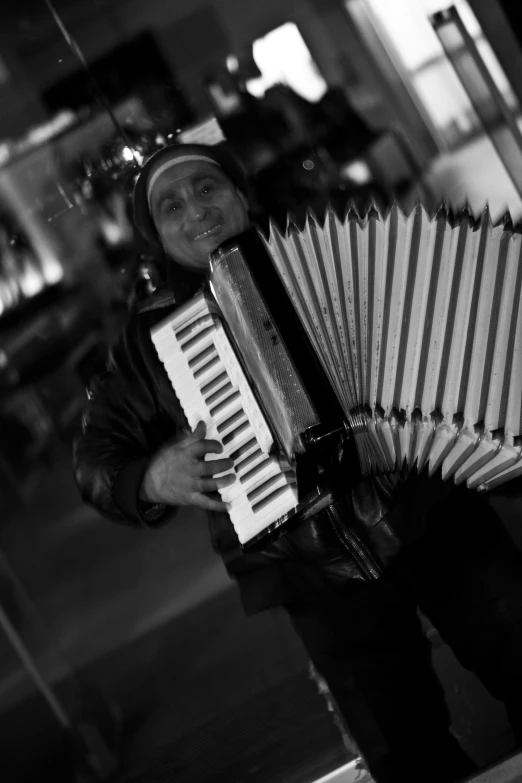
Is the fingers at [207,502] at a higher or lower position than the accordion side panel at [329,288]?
lower

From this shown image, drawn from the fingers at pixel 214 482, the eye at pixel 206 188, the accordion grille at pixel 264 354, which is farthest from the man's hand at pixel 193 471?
the eye at pixel 206 188

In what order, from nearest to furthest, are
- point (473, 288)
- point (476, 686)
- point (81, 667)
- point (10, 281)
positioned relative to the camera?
point (473, 288) < point (476, 686) < point (10, 281) < point (81, 667)

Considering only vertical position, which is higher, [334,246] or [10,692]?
[334,246]

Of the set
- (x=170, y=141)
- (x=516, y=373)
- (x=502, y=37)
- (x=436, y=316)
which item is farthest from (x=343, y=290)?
(x=502, y=37)

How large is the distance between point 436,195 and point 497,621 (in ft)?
5.02

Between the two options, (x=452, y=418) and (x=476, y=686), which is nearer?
(x=452, y=418)

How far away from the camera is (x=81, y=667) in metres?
2.55

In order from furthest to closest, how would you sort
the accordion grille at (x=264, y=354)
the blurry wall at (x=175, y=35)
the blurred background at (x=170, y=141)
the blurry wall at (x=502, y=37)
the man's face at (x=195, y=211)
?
1. the blurry wall at (x=175, y=35)
2. the blurred background at (x=170, y=141)
3. the blurry wall at (x=502, y=37)
4. the man's face at (x=195, y=211)
5. the accordion grille at (x=264, y=354)

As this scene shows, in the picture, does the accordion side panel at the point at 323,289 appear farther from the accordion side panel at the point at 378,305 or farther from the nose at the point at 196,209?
the nose at the point at 196,209

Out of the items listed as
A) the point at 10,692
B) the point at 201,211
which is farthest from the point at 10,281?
the point at 10,692

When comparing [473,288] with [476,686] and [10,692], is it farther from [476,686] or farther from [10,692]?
[10,692]

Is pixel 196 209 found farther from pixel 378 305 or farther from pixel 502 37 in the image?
pixel 502 37

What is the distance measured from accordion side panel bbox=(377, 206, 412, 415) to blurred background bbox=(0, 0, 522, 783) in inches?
35.6

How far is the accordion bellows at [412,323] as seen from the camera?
986 millimetres
